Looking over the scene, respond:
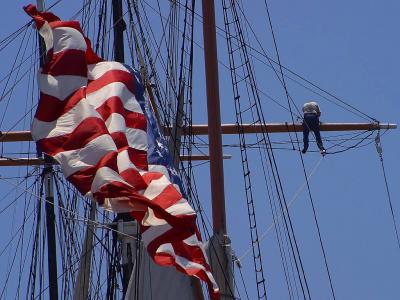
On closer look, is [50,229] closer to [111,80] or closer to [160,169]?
[111,80]

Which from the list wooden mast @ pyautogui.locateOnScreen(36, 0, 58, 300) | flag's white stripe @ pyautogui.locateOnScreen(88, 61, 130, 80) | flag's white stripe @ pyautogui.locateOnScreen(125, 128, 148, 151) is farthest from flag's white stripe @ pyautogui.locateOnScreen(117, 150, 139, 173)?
wooden mast @ pyautogui.locateOnScreen(36, 0, 58, 300)

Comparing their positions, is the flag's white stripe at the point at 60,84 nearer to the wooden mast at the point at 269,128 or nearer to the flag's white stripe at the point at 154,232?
the flag's white stripe at the point at 154,232

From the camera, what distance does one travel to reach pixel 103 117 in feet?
92.7

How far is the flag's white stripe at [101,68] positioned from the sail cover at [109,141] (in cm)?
2

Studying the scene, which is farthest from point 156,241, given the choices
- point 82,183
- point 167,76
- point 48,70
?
point 167,76

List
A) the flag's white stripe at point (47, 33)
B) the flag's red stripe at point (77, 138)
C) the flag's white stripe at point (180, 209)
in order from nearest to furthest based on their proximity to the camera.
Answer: the flag's white stripe at point (180, 209), the flag's red stripe at point (77, 138), the flag's white stripe at point (47, 33)

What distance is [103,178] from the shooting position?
86.4 ft

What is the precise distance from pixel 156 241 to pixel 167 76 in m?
6.40

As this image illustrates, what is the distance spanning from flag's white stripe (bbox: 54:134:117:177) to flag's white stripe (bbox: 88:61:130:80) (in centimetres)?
268

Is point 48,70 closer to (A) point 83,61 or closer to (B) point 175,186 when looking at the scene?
(A) point 83,61

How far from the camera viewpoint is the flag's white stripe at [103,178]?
26297mm

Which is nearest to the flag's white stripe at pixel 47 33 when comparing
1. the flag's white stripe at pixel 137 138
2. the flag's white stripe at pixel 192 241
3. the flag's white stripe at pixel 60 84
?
the flag's white stripe at pixel 60 84

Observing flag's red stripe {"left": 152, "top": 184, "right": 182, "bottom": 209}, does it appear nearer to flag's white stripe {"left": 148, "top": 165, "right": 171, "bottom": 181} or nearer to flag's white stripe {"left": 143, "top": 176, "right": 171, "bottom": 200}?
flag's white stripe {"left": 143, "top": 176, "right": 171, "bottom": 200}

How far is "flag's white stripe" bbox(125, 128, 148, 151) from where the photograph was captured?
2836 cm
